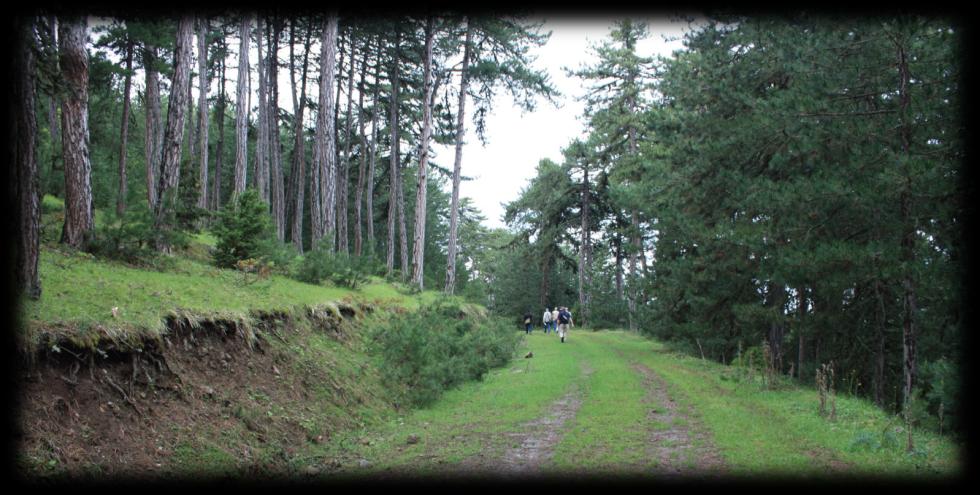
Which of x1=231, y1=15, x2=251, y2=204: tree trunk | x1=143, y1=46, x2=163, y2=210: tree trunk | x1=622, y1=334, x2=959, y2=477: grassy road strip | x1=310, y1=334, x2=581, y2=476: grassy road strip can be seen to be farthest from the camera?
x1=231, y1=15, x2=251, y2=204: tree trunk

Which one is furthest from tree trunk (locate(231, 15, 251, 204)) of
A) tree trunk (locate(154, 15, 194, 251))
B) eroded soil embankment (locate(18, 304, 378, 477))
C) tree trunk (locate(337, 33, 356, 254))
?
eroded soil embankment (locate(18, 304, 378, 477))

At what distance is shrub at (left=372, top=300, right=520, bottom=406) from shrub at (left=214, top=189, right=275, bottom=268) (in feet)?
11.2

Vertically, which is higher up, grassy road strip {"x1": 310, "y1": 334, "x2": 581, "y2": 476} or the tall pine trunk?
the tall pine trunk

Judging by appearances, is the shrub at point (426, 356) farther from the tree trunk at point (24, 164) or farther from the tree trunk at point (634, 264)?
the tree trunk at point (634, 264)

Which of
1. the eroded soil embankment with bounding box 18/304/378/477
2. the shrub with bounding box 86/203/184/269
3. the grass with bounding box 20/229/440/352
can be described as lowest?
the eroded soil embankment with bounding box 18/304/378/477

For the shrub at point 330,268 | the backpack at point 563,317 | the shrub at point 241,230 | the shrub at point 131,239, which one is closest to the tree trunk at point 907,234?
the shrub at point 330,268

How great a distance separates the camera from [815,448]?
7113mm

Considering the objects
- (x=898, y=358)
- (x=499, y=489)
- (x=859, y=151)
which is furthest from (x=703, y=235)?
(x=499, y=489)

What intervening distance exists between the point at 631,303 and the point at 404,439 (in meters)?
29.0

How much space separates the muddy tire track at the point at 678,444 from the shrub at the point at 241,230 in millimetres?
9085

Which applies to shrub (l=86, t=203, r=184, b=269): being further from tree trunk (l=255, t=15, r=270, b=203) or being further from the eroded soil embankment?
tree trunk (l=255, t=15, r=270, b=203)

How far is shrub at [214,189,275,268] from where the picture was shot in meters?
13.4

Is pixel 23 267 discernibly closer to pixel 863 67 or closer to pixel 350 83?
pixel 863 67

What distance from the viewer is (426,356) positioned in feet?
36.9
